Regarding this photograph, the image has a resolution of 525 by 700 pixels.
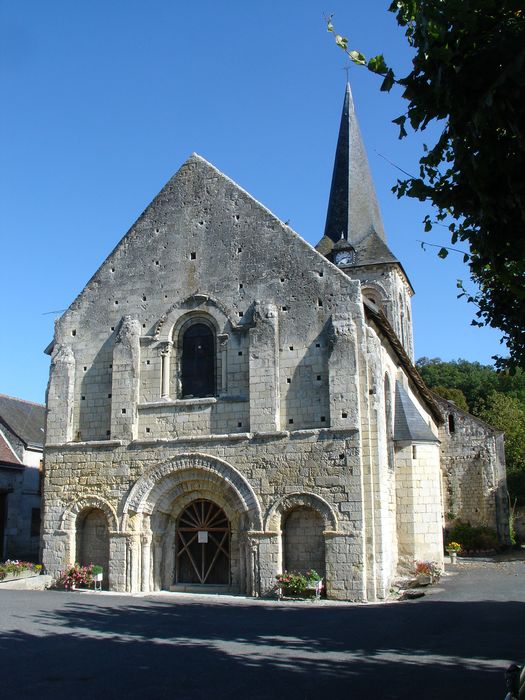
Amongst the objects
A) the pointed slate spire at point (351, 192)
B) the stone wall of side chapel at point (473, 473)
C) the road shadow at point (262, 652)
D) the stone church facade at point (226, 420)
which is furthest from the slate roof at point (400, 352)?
the pointed slate spire at point (351, 192)

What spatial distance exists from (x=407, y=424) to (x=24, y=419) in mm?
17281

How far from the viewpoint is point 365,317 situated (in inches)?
658

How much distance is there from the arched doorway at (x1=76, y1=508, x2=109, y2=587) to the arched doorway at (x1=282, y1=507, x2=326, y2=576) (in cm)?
454

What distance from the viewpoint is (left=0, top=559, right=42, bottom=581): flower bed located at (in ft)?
55.2

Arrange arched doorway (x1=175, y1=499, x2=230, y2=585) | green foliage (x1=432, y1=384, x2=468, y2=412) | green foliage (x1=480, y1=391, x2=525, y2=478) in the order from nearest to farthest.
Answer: arched doorway (x1=175, y1=499, x2=230, y2=585), green foliage (x1=480, y1=391, x2=525, y2=478), green foliage (x1=432, y1=384, x2=468, y2=412)

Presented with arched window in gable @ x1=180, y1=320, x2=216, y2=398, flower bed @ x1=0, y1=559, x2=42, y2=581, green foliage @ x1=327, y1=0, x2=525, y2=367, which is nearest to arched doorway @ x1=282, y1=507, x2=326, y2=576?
arched window in gable @ x1=180, y1=320, x2=216, y2=398

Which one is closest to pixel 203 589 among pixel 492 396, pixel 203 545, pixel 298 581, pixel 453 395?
pixel 203 545

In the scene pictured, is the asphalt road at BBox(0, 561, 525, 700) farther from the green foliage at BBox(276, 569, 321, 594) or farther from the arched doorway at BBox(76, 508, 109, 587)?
the arched doorway at BBox(76, 508, 109, 587)

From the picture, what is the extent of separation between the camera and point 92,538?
17359 mm

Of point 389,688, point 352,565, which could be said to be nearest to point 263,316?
point 352,565

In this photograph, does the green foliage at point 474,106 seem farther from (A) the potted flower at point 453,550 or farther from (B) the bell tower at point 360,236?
(B) the bell tower at point 360,236

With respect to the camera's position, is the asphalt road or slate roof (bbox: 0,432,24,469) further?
slate roof (bbox: 0,432,24,469)

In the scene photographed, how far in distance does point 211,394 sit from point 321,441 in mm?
3112

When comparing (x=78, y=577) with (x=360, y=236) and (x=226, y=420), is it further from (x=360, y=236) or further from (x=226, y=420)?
(x=360, y=236)
